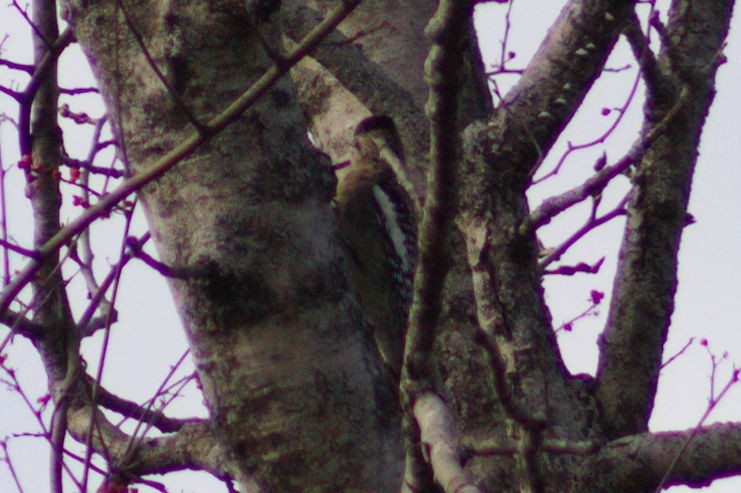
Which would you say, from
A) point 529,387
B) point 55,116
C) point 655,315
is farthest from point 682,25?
point 55,116

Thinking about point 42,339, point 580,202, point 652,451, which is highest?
point 42,339

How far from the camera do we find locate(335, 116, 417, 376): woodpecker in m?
4.91

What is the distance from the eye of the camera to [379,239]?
5160mm

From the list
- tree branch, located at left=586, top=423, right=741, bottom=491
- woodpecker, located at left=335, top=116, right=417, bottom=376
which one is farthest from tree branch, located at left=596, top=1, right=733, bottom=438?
woodpecker, located at left=335, top=116, right=417, bottom=376

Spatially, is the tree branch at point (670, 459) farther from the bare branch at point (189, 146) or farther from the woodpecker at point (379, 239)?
the bare branch at point (189, 146)

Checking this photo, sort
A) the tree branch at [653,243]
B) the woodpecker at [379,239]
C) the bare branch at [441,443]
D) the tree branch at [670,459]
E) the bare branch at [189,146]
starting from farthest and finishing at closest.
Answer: the woodpecker at [379,239]
the tree branch at [653,243]
the tree branch at [670,459]
the bare branch at [189,146]
the bare branch at [441,443]

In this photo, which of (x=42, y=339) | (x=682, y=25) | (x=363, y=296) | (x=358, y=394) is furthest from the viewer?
(x=363, y=296)

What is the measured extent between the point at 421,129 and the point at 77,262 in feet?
4.27

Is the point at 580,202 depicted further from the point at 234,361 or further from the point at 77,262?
the point at 77,262

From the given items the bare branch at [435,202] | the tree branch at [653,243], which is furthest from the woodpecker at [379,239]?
the bare branch at [435,202]

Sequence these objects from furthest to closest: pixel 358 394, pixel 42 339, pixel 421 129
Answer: pixel 421 129 → pixel 42 339 → pixel 358 394

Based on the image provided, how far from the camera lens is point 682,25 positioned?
441 centimetres

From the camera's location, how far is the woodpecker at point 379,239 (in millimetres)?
4910

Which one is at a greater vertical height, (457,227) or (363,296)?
(363,296)
